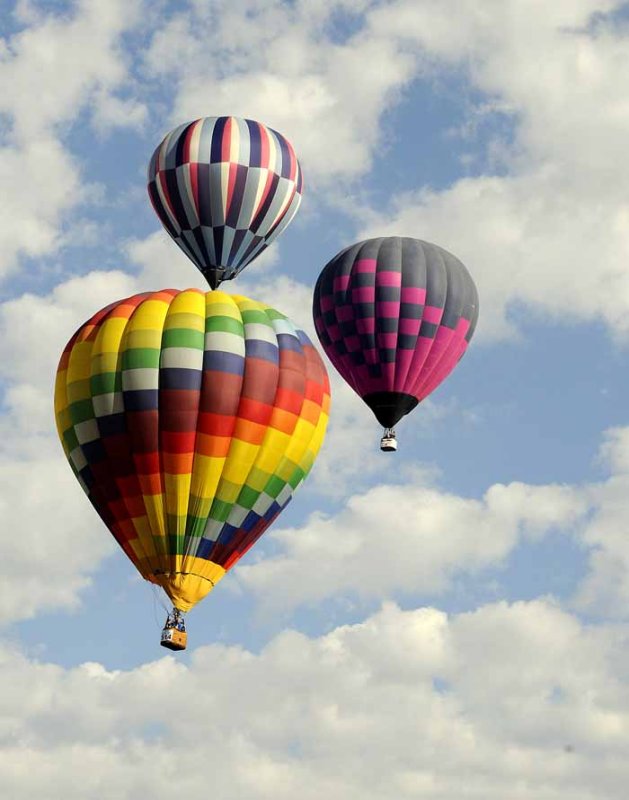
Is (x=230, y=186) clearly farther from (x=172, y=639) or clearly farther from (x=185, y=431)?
(x=172, y=639)

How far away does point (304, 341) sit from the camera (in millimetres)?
48031

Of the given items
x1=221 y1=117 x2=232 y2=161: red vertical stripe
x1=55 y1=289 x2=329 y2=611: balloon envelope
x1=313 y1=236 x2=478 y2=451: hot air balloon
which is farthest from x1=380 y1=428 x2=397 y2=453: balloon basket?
x1=221 y1=117 x2=232 y2=161: red vertical stripe

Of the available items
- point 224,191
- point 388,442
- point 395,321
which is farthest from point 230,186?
point 388,442

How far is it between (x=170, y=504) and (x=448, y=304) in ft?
45.5

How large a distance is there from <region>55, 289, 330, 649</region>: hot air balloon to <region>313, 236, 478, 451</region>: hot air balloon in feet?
27.6

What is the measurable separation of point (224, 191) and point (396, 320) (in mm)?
6440

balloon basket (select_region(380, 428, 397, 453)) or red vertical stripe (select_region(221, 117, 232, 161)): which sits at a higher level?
red vertical stripe (select_region(221, 117, 232, 161))

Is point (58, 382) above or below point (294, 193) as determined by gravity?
below

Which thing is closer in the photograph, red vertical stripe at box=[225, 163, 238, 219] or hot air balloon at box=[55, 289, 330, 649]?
hot air balloon at box=[55, 289, 330, 649]

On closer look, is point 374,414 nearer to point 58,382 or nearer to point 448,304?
point 448,304

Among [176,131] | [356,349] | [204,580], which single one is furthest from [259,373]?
[176,131]

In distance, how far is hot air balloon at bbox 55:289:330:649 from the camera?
45375 millimetres

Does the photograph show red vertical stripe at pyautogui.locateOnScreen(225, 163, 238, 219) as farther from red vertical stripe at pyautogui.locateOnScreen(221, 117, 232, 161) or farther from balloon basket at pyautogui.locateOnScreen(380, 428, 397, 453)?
balloon basket at pyautogui.locateOnScreen(380, 428, 397, 453)

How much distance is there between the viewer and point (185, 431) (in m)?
45.3
